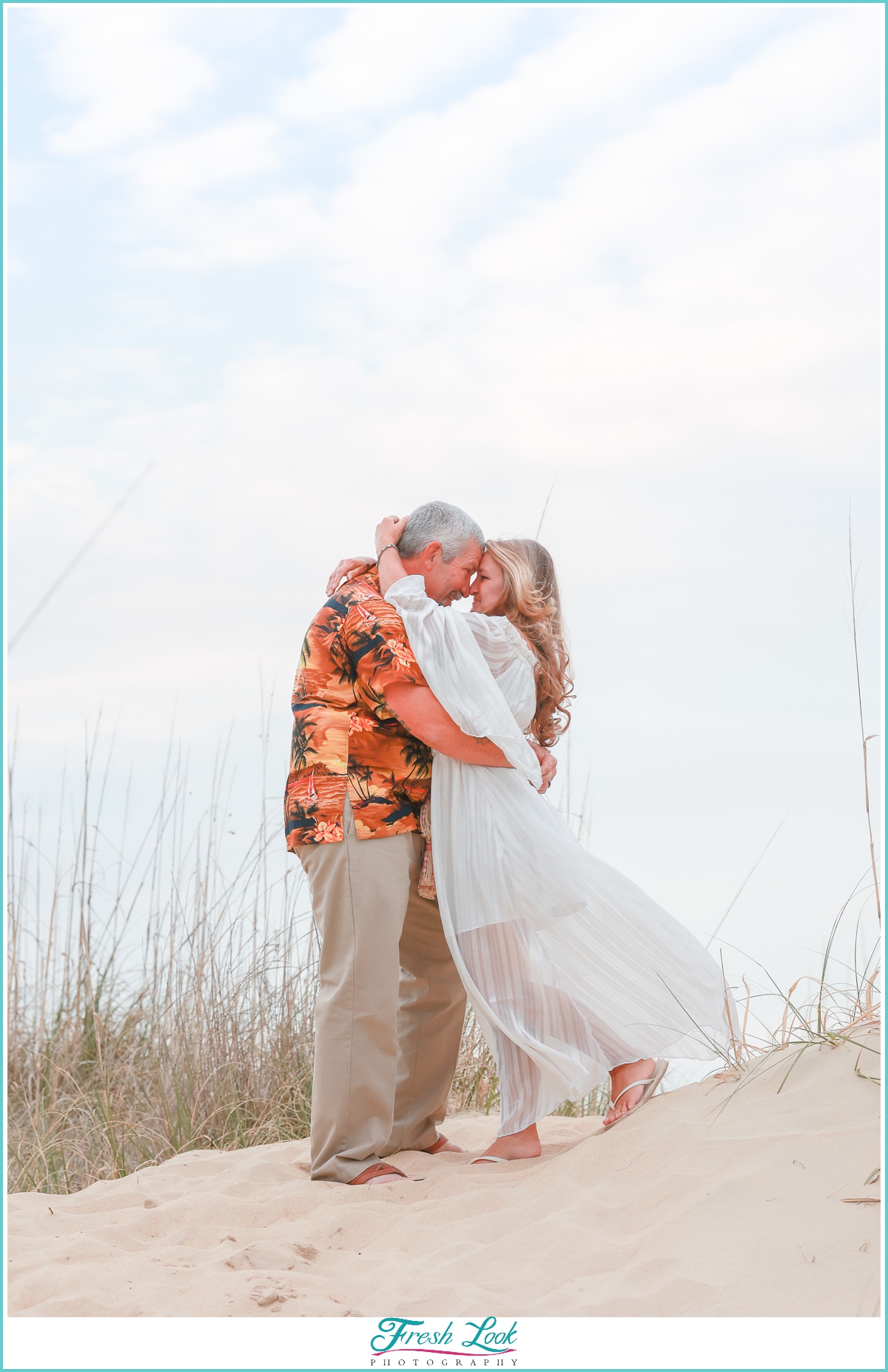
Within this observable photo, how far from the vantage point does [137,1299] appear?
6.98ft

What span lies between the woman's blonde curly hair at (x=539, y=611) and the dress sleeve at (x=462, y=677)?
0.21 m

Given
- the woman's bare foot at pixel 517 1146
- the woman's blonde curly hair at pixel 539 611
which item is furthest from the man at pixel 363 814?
the woman's bare foot at pixel 517 1146

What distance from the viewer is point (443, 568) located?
2.96 metres

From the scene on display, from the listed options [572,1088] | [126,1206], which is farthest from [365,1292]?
[126,1206]

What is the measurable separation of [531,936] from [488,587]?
2.99 ft

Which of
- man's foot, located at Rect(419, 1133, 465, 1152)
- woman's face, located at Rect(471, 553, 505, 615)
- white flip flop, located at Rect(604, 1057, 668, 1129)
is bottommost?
man's foot, located at Rect(419, 1133, 465, 1152)

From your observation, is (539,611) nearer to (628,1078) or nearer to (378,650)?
(378,650)

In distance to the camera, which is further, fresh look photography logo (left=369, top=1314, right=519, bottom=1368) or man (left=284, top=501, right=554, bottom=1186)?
man (left=284, top=501, right=554, bottom=1186)

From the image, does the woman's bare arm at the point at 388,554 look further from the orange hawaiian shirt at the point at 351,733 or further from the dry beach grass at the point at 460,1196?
the dry beach grass at the point at 460,1196

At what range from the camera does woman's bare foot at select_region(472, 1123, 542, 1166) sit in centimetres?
281

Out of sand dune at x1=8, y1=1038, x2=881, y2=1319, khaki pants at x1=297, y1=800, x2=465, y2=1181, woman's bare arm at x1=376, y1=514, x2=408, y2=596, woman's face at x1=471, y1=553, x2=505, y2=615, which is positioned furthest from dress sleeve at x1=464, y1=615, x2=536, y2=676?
sand dune at x1=8, y1=1038, x2=881, y2=1319

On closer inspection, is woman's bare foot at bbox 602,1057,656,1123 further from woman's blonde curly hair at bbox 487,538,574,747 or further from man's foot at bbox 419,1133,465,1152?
woman's blonde curly hair at bbox 487,538,574,747

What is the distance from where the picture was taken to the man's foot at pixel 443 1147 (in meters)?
3.09

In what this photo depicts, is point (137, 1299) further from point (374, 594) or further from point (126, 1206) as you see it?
point (374, 594)
